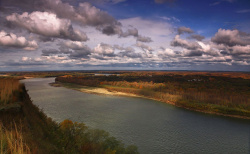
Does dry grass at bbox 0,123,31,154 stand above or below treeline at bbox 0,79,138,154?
above

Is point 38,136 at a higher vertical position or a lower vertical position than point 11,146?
lower

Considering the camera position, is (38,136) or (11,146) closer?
(11,146)

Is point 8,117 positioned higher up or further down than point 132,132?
higher up

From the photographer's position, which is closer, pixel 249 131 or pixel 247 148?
pixel 247 148

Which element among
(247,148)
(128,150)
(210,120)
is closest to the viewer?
(128,150)

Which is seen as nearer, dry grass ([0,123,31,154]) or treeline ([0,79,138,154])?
dry grass ([0,123,31,154])

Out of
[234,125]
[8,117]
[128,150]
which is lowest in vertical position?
[234,125]

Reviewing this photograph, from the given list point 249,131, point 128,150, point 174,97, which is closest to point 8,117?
point 128,150

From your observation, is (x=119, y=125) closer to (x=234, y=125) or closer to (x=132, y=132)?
(x=132, y=132)
